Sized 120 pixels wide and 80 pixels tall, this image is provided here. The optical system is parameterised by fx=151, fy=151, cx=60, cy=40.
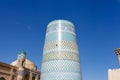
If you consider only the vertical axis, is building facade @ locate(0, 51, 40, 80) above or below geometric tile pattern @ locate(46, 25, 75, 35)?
below

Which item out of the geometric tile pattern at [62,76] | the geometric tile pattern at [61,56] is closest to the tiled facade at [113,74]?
the geometric tile pattern at [61,56]

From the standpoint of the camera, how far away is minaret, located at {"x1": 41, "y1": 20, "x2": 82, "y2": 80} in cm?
482

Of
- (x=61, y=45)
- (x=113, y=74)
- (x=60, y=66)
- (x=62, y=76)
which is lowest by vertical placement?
(x=62, y=76)

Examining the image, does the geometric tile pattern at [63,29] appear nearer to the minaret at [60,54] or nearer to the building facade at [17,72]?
the minaret at [60,54]

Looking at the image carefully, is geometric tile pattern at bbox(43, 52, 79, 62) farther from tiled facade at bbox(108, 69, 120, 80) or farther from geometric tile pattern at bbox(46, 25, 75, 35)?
tiled facade at bbox(108, 69, 120, 80)

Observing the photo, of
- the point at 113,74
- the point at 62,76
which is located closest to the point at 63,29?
the point at 62,76

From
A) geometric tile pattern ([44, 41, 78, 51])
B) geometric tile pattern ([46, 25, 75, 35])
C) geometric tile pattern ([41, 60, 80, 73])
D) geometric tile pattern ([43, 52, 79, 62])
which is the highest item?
geometric tile pattern ([46, 25, 75, 35])

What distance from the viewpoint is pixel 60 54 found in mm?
5062

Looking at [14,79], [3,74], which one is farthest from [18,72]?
[3,74]

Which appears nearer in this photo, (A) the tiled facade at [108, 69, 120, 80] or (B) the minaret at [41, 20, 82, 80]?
(B) the minaret at [41, 20, 82, 80]

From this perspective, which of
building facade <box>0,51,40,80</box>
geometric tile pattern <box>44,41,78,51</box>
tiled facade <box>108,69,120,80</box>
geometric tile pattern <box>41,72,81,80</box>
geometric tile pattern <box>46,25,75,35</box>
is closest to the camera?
geometric tile pattern <box>41,72,81,80</box>

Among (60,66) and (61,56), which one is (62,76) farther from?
(61,56)

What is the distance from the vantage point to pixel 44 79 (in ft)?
16.2

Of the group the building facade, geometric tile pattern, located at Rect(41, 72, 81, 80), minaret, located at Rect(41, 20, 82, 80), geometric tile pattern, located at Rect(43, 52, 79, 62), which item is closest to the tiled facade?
minaret, located at Rect(41, 20, 82, 80)
